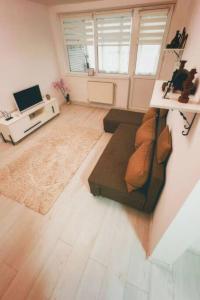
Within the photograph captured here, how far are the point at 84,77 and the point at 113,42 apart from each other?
3.67ft

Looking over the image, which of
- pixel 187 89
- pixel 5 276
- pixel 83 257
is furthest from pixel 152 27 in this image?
pixel 5 276

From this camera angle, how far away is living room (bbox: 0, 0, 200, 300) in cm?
119

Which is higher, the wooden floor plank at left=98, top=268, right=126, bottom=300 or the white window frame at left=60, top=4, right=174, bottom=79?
the white window frame at left=60, top=4, right=174, bottom=79

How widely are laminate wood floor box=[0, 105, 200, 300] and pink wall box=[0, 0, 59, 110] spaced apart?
2.33 metres

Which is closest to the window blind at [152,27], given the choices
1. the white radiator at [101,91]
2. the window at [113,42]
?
the window at [113,42]

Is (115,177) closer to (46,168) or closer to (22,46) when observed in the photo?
(46,168)

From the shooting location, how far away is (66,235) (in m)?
1.56

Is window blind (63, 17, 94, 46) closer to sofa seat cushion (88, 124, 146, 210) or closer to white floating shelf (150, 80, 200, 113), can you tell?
sofa seat cushion (88, 124, 146, 210)

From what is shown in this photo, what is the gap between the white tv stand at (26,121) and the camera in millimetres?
2797

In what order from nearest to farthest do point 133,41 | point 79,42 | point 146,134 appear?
point 146,134 → point 133,41 → point 79,42

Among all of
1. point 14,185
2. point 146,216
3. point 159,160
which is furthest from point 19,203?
point 159,160

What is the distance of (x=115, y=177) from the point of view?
5.57 ft

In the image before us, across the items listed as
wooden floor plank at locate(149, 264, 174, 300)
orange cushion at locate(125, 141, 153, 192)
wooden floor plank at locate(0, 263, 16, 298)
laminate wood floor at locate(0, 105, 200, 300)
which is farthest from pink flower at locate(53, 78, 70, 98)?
wooden floor plank at locate(149, 264, 174, 300)

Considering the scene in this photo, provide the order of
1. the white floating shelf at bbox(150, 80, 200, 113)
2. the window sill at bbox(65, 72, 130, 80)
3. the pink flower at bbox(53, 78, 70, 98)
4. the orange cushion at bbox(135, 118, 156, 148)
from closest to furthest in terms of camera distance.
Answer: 1. the white floating shelf at bbox(150, 80, 200, 113)
2. the orange cushion at bbox(135, 118, 156, 148)
3. the window sill at bbox(65, 72, 130, 80)
4. the pink flower at bbox(53, 78, 70, 98)
